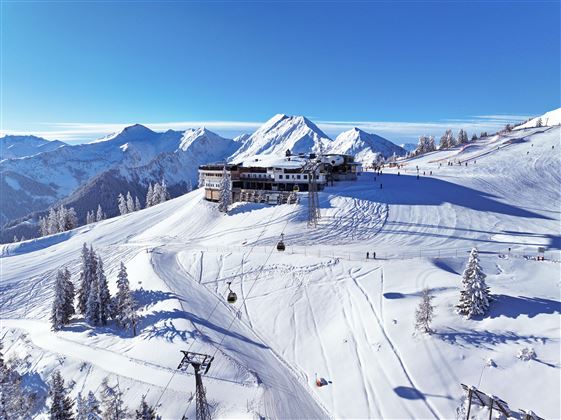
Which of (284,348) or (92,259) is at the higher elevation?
(92,259)

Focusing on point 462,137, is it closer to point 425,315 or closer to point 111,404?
point 425,315

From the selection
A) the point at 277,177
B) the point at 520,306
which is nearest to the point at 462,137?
the point at 277,177

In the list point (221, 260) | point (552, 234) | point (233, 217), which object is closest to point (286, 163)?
point (233, 217)

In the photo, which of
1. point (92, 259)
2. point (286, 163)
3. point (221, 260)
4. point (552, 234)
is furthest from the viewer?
point (286, 163)

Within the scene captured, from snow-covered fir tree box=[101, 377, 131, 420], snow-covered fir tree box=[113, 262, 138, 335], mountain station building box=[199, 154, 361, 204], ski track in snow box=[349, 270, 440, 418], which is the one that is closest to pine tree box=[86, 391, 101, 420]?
snow-covered fir tree box=[101, 377, 131, 420]

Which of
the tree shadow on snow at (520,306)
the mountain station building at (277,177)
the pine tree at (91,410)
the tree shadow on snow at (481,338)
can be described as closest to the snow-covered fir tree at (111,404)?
the pine tree at (91,410)

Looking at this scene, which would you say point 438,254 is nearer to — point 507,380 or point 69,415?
Answer: point 507,380

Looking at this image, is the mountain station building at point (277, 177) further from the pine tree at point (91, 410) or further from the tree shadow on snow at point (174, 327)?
the pine tree at point (91, 410)
